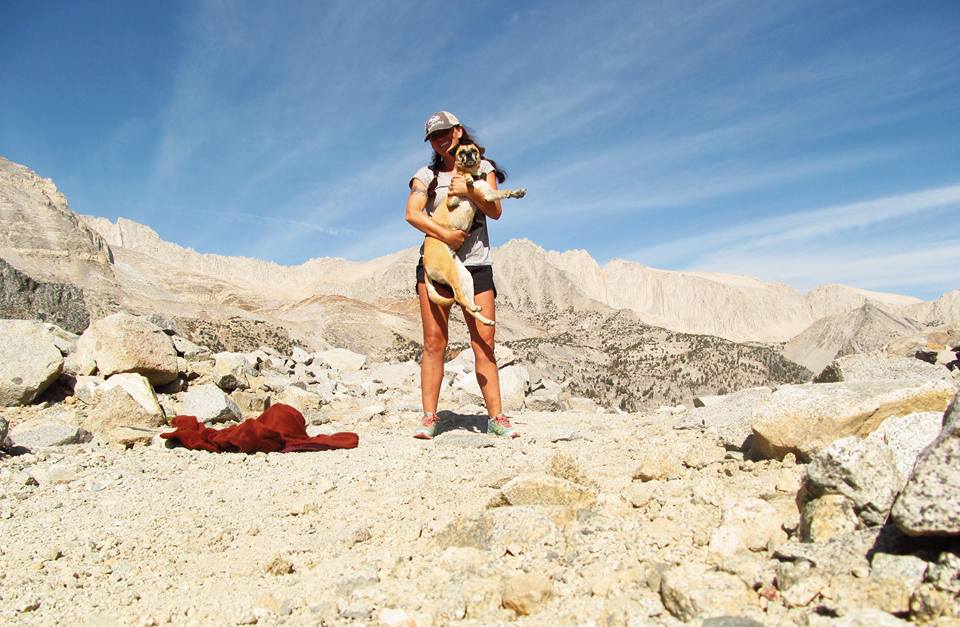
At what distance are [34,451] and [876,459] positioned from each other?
4350mm

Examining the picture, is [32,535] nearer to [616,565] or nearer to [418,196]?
[616,565]

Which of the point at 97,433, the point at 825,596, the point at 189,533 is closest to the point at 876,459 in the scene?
the point at 825,596

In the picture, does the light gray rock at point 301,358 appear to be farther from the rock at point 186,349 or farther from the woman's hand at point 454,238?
the woman's hand at point 454,238

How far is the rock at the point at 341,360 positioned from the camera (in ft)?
31.6

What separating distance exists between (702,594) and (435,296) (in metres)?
2.82

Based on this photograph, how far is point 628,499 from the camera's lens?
8.16 feet

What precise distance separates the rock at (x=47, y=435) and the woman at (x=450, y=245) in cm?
223

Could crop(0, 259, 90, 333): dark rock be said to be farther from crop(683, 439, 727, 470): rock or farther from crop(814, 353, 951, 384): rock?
crop(814, 353, 951, 384): rock

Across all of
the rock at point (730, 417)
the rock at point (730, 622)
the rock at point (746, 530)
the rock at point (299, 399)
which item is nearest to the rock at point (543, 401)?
the rock at point (730, 417)

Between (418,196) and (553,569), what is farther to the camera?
(418,196)

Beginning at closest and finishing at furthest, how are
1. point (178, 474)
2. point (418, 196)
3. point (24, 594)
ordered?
1. point (24, 594)
2. point (178, 474)
3. point (418, 196)

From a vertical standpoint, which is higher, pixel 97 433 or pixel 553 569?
pixel 97 433

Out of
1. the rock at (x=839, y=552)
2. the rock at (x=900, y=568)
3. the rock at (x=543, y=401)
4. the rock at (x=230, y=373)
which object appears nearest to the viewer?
the rock at (x=900, y=568)

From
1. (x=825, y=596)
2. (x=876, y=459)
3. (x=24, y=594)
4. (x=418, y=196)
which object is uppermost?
(x=418, y=196)
